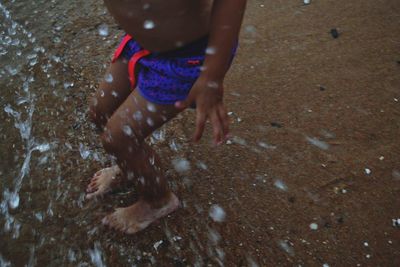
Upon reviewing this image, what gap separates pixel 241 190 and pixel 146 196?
0.48 m

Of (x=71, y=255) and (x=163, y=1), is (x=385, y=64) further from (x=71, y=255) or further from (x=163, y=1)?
(x=71, y=255)

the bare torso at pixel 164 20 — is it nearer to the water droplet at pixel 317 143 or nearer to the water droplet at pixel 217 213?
the water droplet at pixel 217 213

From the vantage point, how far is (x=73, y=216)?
6.22 ft

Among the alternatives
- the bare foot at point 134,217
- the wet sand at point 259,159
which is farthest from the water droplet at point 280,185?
the bare foot at point 134,217

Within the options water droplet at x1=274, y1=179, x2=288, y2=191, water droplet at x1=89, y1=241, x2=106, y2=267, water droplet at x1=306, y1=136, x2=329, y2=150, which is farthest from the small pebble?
water droplet at x1=89, y1=241, x2=106, y2=267

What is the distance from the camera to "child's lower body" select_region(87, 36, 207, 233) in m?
1.45

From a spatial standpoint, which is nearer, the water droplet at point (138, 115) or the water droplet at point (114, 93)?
the water droplet at point (138, 115)

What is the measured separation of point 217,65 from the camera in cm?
132

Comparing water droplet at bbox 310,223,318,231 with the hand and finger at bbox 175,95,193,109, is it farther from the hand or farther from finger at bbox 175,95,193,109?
finger at bbox 175,95,193,109

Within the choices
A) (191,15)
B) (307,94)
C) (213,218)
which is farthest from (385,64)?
(191,15)

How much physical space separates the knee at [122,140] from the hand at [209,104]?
0.95 ft

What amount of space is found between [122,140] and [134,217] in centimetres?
42

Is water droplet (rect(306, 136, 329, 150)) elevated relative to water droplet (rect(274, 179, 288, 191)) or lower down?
lower down

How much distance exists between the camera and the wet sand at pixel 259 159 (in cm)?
178
